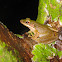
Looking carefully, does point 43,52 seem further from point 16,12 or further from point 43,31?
point 16,12

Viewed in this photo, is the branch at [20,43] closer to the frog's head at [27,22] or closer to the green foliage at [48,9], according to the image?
the frog's head at [27,22]

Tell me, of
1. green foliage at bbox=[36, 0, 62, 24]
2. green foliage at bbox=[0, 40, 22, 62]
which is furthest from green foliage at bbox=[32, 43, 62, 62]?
green foliage at bbox=[36, 0, 62, 24]

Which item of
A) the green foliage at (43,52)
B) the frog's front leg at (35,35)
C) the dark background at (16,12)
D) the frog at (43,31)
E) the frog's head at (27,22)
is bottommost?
the green foliage at (43,52)

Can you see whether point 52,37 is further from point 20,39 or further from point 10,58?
point 10,58

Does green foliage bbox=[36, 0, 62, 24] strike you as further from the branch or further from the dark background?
the branch

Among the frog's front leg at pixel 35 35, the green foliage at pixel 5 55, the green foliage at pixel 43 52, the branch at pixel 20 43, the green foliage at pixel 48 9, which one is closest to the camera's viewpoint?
the green foliage at pixel 5 55

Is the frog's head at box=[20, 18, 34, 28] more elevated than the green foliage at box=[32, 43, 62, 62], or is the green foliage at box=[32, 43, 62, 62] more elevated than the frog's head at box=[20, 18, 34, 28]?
the frog's head at box=[20, 18, 34, 28]

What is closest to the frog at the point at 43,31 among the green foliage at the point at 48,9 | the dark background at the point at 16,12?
the dark background at the point at 16,12
